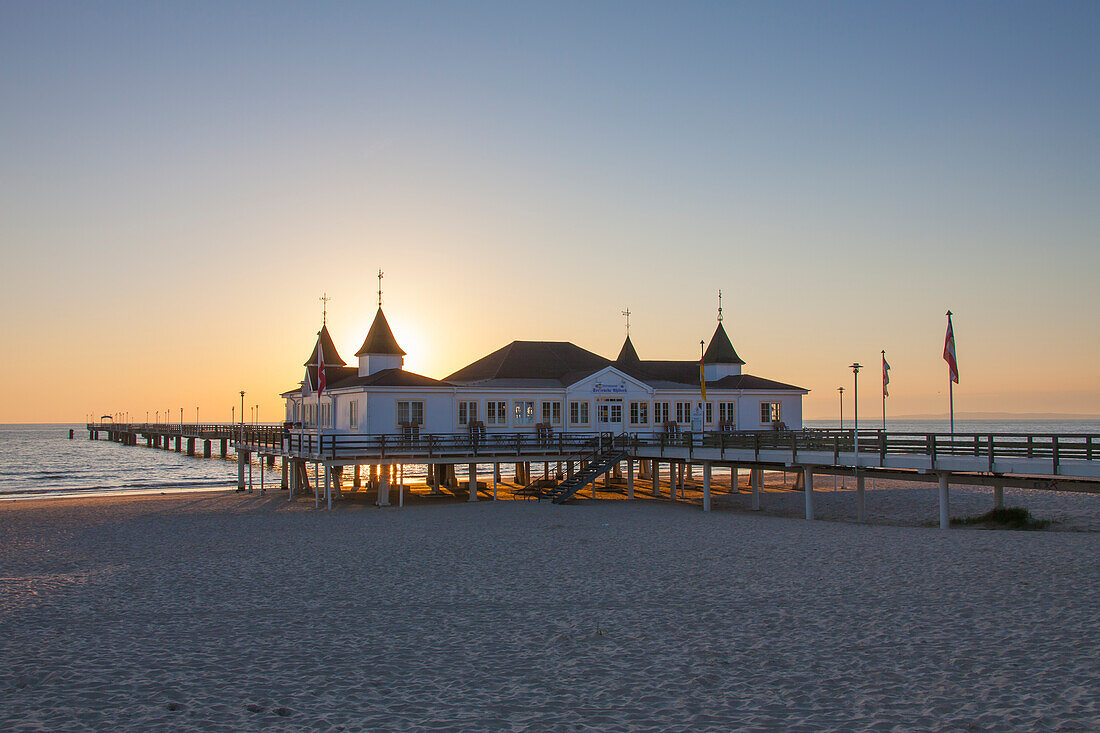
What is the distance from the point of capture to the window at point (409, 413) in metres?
34.9

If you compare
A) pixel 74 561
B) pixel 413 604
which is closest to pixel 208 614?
pixel 413 604

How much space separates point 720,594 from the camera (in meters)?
14.3

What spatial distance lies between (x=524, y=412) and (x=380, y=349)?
305 inches

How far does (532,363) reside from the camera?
40.7 meters

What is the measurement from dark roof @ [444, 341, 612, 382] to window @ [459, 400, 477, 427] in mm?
2391

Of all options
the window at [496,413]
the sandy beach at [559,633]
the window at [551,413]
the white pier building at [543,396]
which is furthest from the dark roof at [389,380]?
the sandy beach at [559,633]

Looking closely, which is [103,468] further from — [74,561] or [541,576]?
[541,576]

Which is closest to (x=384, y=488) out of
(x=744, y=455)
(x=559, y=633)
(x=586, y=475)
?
(x=586, y=475)

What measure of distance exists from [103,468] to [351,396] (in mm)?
45844

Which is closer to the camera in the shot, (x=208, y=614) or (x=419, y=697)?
(x=419, y=697)

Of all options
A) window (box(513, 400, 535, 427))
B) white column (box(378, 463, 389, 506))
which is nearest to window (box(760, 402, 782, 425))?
window (box(513, 400, 535, 427))

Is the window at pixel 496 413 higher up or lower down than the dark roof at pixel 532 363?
lower down

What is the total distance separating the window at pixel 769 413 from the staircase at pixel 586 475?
9.59m

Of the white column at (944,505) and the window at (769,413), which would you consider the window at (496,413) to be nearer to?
the window at (769,413)
